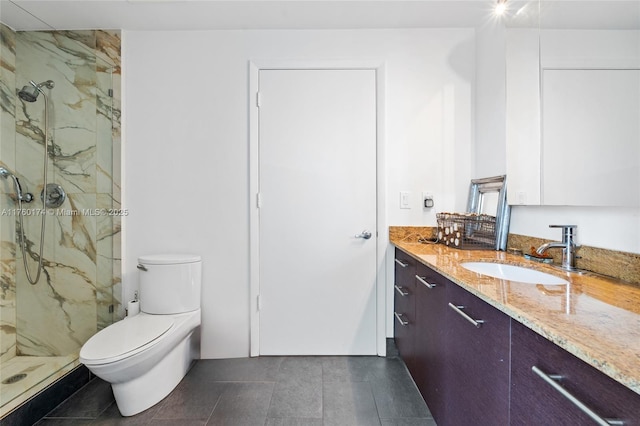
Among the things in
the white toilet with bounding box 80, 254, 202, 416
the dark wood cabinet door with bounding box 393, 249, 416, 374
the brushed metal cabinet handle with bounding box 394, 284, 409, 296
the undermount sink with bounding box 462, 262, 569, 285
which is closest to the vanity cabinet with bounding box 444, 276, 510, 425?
the undermount sink with bounding box 462, 262, 569, 285

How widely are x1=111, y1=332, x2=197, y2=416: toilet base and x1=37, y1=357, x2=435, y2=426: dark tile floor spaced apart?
0.13ft

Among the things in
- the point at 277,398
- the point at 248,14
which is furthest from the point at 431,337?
the point at 248,14

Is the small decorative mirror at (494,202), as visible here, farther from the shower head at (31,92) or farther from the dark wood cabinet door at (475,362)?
the shower head at (31,92)

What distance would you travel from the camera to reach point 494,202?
5.85 ft

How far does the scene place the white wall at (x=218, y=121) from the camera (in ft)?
6.40

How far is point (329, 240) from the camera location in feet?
6.41

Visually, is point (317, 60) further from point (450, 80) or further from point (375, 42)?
point (450, 80)

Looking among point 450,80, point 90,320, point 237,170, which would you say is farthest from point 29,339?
point 450,80

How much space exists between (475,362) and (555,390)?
0.33m

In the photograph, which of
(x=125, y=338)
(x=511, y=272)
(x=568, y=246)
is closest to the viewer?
(x=568, y=246)

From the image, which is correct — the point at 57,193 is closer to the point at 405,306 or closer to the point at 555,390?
the point at 405,306

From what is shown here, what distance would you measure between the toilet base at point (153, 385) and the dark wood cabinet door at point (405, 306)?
136 centimetres

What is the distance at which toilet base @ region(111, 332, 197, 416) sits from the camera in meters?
1.42

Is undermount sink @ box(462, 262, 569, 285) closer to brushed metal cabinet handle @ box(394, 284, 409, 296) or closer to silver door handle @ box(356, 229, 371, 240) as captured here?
brushed metal cabinet handle @ box(394, 284, 409, 296)
